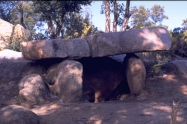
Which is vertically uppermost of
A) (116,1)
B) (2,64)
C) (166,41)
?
(116,1)

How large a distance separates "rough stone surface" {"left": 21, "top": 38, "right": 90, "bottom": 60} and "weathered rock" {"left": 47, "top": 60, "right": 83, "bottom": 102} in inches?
24.8

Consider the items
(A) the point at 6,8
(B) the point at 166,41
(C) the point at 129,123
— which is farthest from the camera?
(A) the point at 6,8

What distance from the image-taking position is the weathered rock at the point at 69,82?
9148mm

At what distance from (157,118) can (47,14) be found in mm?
10833

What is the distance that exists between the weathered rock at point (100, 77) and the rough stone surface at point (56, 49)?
92cm

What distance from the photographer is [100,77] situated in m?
11.4

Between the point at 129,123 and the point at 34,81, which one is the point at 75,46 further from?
the point at 129,123

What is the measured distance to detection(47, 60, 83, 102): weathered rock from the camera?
9148mm

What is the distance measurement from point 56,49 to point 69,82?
1.40 metres

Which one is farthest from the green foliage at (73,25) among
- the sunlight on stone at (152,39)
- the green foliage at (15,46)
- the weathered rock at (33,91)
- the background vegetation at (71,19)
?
the weathered rock at (33,91)

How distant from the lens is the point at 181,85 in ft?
35.9

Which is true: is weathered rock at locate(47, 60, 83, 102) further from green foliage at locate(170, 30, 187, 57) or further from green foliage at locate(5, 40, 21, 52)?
green foliage at locate(170, 30, 187, 57)

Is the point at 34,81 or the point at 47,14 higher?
the point at 47,14

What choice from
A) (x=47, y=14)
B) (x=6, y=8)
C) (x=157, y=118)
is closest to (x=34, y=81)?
(x=157, y=118)
